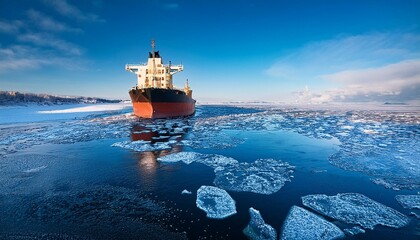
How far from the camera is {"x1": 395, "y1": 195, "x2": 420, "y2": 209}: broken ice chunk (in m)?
3.79

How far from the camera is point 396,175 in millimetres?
5238

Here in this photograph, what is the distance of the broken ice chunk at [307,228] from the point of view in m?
3.02

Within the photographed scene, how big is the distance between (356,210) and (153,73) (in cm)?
2273

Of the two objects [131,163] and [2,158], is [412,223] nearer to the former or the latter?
[131,163]

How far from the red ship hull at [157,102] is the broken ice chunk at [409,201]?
16.3 m

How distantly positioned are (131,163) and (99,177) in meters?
1.19

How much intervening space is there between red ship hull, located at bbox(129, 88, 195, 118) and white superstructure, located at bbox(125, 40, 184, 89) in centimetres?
332

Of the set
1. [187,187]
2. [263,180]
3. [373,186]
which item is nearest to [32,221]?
[187,187]

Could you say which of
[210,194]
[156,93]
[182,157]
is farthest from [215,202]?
[156,93]

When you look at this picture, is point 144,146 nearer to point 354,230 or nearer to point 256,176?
point 256,176

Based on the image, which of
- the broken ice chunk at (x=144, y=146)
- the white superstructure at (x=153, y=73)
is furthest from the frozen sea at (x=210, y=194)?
the white superstructure at (x=153, y=73)

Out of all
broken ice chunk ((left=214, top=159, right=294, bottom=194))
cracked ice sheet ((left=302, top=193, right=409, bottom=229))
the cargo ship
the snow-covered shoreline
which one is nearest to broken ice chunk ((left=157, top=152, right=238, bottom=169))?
broken ice chunk ((left=214, top=159, right=294, bottom=194))

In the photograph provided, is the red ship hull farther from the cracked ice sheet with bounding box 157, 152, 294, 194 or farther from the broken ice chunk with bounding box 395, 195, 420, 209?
the broken ice chunk with bounding box 395, 195, 420, 209

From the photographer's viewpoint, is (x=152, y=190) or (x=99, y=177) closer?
(x=152, y=190)
